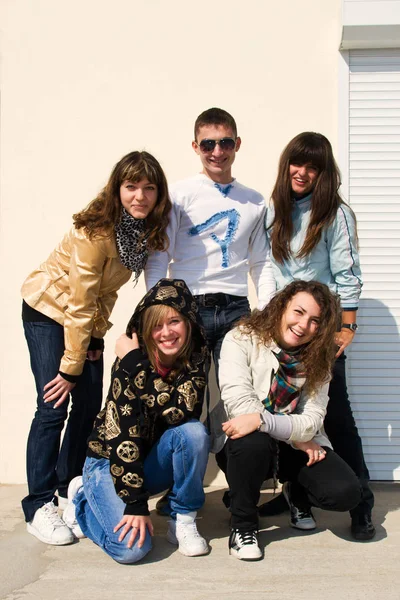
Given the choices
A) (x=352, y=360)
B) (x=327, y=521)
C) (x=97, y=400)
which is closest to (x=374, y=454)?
(x=352, y=360)

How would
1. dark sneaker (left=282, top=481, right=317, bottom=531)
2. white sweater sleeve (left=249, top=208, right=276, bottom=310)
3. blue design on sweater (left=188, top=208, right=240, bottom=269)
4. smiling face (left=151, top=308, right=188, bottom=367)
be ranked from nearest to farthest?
smiling face (left=151, top=308, right=188, bottom=367) → dark sneaker (left=282, top=481, right=317, bottom=531) → blue design on sweater (left=188, top=208, right=240, bottom=269) → white sweater sleeve (left=249, top=208, right=276, bottom=310)

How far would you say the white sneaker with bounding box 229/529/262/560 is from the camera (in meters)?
2.67

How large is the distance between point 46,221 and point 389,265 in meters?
1.95

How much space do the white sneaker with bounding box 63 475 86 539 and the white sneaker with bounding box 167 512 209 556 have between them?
423mm

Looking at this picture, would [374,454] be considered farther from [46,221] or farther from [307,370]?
[46,221]

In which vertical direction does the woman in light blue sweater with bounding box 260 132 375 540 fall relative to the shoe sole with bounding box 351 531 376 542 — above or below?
above

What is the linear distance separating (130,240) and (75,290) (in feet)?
1.04

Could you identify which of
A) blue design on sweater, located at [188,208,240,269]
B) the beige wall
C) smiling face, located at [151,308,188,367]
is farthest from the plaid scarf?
the beige wall

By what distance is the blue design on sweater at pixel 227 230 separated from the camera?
315cm

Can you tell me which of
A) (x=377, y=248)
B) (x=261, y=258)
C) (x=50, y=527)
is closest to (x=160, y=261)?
(x=261, y=258)

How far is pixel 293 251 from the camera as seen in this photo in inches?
126

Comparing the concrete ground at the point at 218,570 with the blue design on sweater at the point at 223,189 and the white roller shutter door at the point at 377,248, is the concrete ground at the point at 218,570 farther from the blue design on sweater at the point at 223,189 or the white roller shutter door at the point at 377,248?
the blue design on sweater at the point at 223,189

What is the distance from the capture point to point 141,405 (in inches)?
108

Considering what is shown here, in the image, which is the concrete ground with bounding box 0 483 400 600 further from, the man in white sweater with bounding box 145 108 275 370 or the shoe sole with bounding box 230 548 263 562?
the man in white sweater with bounding box 145 108 275 370
